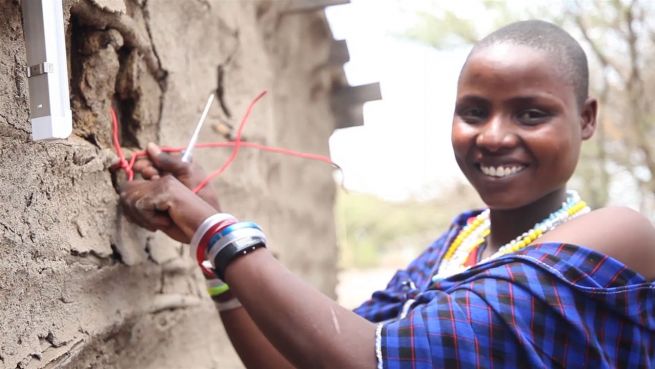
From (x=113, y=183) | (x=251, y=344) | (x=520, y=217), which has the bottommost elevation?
(x=251, y=344)

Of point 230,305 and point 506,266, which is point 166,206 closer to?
point 230,305

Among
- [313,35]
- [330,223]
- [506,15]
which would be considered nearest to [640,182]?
[506,15]

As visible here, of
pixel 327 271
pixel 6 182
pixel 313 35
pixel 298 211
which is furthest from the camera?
pixel 327 271

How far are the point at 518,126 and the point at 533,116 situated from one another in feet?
0.12

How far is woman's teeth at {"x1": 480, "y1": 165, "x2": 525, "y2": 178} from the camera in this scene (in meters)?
1.47

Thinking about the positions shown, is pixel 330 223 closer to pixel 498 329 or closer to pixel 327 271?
pixel 327 271

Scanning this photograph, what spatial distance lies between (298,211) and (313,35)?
87 centimetres

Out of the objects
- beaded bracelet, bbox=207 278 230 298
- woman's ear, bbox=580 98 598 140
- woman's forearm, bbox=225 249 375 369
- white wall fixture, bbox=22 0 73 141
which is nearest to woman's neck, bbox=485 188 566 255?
woman's ear, bbox=580 98 598 140

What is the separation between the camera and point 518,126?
1.47 m

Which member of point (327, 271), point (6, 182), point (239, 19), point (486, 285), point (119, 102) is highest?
point (239, 19)

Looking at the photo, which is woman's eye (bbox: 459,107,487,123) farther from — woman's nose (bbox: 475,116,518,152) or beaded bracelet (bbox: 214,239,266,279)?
beaded bracelet (bbox: 214,239,266,279)

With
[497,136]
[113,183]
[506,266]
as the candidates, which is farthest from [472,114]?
[113,183]

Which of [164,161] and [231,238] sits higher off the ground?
[164,161]

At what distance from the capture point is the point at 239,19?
2.38 m
